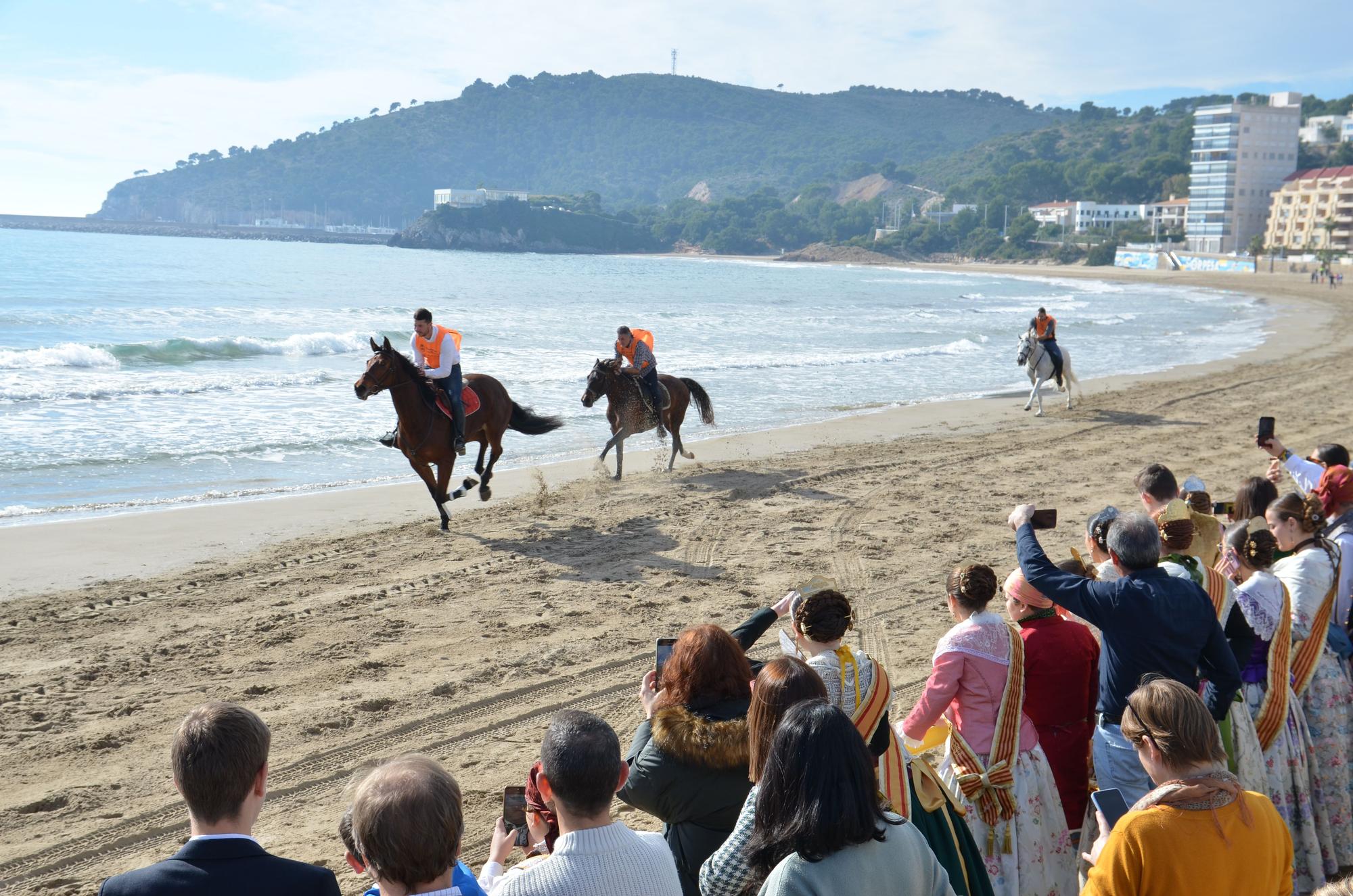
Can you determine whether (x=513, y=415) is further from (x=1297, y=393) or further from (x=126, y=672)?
(x=1297, y=393)

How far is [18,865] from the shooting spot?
4.53 m

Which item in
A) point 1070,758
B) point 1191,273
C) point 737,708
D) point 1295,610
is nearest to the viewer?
point 737,708

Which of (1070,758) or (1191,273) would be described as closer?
(1070,758)

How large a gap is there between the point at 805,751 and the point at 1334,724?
10.2ft

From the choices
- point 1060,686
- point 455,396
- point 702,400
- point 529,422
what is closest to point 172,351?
point 702,400

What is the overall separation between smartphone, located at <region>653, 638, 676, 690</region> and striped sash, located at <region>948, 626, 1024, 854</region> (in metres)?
1.11

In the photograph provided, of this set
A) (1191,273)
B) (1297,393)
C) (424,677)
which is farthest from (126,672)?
(1191,273)

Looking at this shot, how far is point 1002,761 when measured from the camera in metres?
3.66

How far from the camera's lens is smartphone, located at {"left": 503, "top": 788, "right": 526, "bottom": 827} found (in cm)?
264

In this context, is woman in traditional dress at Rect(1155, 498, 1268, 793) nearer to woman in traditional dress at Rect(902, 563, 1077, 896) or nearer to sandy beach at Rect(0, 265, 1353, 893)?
woman in traditional dress at Rect(902, 563, 1077, 896)

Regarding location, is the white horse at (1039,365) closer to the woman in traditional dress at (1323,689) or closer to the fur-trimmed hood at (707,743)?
the woman in traditional dress at (1323,689)

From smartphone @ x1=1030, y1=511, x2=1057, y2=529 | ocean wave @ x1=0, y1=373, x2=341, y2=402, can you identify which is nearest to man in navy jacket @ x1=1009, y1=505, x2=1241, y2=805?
smartphone @ x1=1030, y1=511, x2=1057, y2=529

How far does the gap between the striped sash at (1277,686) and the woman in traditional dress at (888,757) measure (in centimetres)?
155

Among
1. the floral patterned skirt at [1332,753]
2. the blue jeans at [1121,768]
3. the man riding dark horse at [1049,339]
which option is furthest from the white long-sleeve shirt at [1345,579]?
the man riding dark horse at [1049,339]
